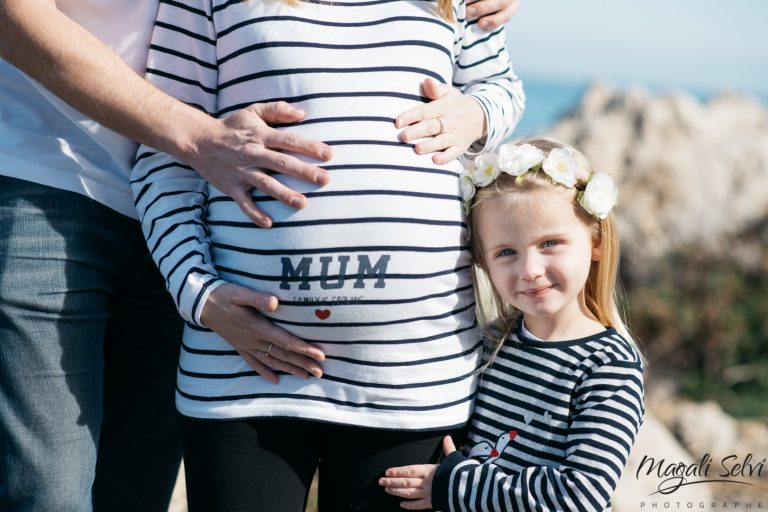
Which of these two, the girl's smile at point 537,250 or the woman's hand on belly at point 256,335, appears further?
the girl's smile at point 537,250

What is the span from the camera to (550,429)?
74.0 inches

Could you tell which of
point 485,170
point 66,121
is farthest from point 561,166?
point 66,121

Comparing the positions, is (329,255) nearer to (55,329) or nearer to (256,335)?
(256,335)

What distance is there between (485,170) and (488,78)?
→ 13.4 inches

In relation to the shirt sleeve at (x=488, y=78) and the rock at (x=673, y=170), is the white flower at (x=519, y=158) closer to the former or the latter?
the shirt sleeve at (x=488, y=78)

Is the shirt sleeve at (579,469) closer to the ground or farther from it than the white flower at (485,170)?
closer to the ground

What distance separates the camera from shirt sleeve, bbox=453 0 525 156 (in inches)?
82.6

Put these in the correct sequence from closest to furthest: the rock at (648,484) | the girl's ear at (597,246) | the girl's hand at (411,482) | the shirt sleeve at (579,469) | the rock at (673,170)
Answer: the shirt sleeve at (579,469) → the girl's hand at (411,482) → the girl's ear at (597,246) → the rock at (648,484) → the rock at (673,170)

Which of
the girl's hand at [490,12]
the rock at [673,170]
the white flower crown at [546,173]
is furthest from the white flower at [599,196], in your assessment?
the rock at [673,170]

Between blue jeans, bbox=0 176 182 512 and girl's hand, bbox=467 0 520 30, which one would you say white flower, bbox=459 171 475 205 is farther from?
blue jeans, bbox=0 176 182 512

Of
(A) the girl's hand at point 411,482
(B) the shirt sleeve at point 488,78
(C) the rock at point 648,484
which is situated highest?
(B) the shirt sleeve at point 488,78

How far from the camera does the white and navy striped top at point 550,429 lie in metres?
1.78

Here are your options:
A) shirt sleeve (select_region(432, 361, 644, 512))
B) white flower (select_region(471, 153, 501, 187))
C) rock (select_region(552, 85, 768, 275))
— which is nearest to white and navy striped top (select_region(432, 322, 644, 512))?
shirt sleeve (select_region(432, 361, 644, 512))

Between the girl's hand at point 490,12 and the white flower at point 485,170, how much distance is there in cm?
34
